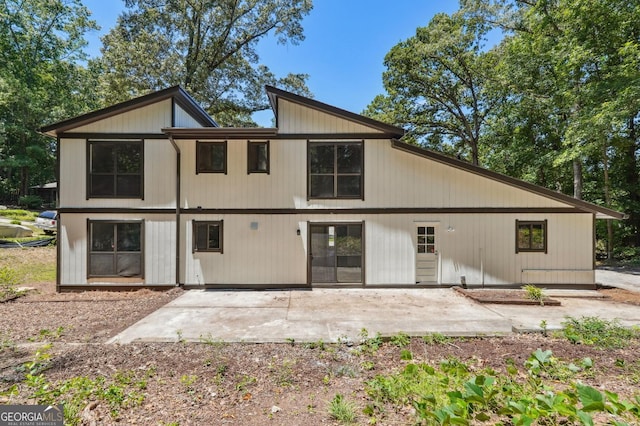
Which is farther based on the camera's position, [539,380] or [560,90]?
[560,90]

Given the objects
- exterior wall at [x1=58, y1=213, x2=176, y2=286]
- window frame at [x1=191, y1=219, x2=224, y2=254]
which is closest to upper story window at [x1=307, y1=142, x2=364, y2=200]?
window frame at [x1=191, y1=219, x2=224, y2=254]

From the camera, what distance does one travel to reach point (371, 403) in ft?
10.8

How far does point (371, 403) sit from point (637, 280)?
12.1m

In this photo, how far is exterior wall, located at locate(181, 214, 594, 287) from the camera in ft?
28.4

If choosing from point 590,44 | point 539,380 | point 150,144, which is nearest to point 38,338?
point 150,144

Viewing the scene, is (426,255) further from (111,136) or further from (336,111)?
(111,136)

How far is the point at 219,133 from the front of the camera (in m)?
8.23

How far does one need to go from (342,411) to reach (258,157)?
7222mm

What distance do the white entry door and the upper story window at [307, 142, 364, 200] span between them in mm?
2304

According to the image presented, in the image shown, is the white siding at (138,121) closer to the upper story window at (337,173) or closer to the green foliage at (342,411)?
the upper story window at (337,173)

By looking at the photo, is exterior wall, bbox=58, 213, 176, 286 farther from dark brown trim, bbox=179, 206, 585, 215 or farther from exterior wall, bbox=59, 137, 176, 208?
dark brown trim, bbox=179, 206, 585, 215

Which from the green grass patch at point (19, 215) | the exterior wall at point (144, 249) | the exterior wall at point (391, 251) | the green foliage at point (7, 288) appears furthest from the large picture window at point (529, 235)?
the green grass patch at point (19, 215)

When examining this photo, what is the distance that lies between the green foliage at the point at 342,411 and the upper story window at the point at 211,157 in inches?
283

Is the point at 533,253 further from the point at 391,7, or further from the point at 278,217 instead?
the point at 391,7
